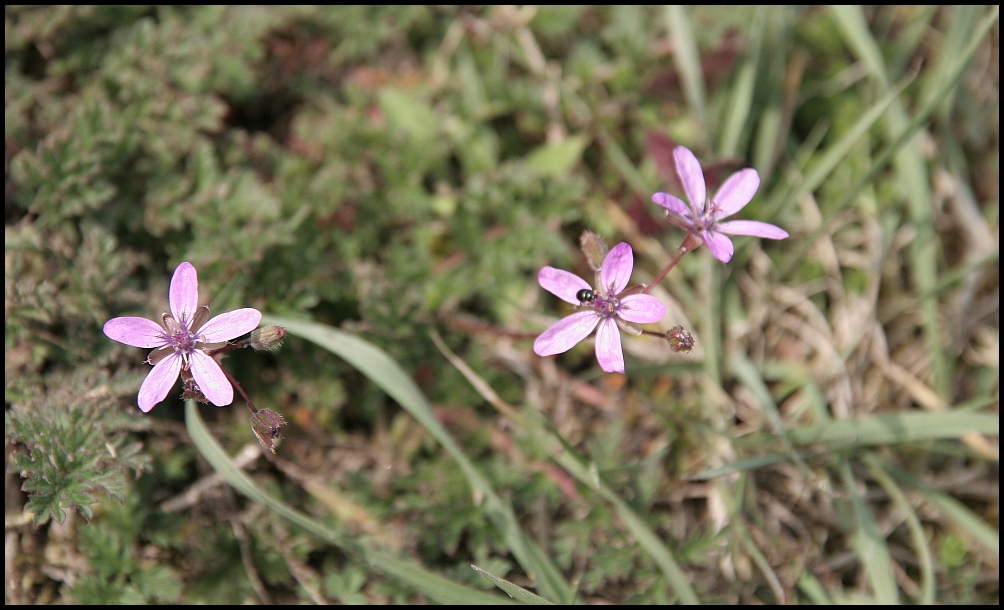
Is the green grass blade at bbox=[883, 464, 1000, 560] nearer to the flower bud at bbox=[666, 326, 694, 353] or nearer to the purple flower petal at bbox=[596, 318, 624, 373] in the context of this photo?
the flower bud at bbox=[666, 326, 694, 353]

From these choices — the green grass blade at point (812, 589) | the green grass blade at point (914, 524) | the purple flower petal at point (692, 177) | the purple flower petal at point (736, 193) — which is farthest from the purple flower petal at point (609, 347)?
the green grass blade at point (914, 524)

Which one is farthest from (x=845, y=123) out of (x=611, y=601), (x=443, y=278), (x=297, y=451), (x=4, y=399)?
(x=4, y=399)

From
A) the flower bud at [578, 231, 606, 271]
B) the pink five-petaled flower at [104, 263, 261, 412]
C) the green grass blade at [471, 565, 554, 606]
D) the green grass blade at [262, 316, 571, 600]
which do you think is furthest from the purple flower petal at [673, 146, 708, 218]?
the pink five-petaled flower at [104, 263, 261, 412]

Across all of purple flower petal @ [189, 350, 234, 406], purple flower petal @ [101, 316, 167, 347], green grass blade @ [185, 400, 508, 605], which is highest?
purple flower petal @ [101, 316, 167, 347]

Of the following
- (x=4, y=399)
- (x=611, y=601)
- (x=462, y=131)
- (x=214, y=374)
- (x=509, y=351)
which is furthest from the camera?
A: (x=462, y=131)

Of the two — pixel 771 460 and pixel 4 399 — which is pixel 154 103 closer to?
pixel 4 399

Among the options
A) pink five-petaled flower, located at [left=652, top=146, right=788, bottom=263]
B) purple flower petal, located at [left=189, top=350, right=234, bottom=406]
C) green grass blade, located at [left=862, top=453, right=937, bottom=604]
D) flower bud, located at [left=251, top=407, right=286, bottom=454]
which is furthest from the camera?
green grass blade, located at [left=862, top=453, right=937, bottom=604]

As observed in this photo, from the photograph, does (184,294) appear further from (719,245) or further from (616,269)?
(719,245)
